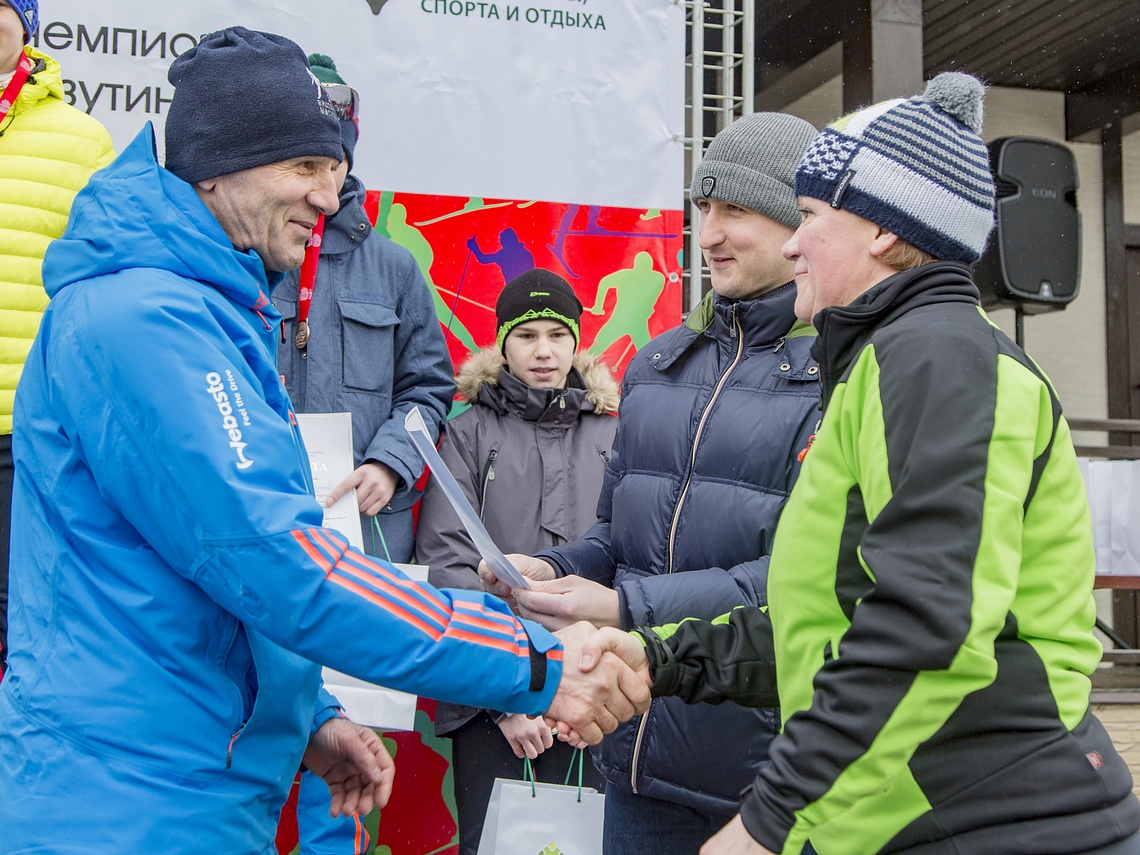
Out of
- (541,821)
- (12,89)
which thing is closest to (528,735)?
(541,821)

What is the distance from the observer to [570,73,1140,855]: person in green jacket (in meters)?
1.35

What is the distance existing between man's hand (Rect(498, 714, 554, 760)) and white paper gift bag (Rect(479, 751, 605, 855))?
0.59ft

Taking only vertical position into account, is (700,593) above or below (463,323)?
below

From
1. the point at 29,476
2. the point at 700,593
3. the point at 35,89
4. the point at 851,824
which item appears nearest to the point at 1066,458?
the point at 851,824

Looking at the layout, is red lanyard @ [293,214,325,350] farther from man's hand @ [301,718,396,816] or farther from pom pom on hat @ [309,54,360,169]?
man's hand @ [301,718,396,816]

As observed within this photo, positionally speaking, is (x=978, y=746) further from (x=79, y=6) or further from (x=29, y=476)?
(x=79, y=6)

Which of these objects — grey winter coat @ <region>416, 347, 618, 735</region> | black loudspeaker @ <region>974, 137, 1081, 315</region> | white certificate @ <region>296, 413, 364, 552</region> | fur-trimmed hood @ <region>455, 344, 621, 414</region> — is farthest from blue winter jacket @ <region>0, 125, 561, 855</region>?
black loudspeaker @ <region>974, 137, 1081, 315</region>

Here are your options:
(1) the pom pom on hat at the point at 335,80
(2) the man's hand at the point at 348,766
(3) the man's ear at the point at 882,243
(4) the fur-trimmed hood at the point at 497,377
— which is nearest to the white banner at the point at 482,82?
(1) the pom pom on hat at the point at 335,80

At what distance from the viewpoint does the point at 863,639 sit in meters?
1.38

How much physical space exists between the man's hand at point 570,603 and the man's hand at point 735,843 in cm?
75

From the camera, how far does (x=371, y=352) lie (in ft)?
10.8

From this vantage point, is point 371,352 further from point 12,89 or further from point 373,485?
point 12,89

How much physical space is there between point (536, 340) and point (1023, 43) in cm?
608

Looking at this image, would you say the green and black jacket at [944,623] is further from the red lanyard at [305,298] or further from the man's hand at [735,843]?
the red lanyard at [305,298]
